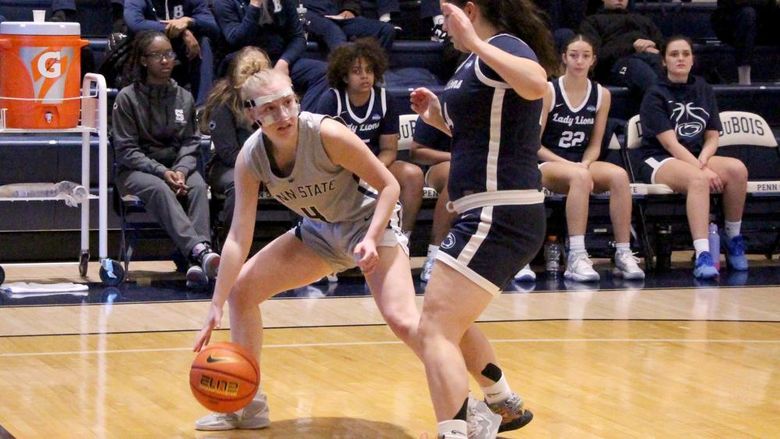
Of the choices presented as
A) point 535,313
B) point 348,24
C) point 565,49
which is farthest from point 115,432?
point 348,24

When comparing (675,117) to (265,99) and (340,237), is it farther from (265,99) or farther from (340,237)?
(265,99)

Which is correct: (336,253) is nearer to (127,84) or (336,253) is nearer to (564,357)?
(564,357)

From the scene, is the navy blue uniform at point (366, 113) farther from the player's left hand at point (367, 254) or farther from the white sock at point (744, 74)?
the player's left hand at point (367, 254)

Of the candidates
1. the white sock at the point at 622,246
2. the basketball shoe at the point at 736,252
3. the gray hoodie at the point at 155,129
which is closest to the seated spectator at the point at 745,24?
the basketball shoe at the point at 736,252

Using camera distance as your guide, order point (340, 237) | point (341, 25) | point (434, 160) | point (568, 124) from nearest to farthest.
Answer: point (340, 237), point (434, 160), point (568, 124), point (341, 25)

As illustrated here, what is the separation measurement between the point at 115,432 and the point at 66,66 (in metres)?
3.81

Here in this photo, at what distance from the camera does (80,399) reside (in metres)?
4.98

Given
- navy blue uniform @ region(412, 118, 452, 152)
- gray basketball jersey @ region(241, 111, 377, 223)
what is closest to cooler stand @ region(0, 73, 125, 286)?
navy blue uniform @ region(412, 118, 452, 152)

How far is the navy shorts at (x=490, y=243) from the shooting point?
3.92 meters

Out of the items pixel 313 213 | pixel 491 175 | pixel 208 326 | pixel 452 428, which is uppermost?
pixel 491 175

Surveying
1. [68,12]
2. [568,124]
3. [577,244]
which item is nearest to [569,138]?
[568,124]

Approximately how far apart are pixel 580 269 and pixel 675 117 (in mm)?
1492

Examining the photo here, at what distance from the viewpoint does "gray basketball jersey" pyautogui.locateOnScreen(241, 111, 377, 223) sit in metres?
4.40

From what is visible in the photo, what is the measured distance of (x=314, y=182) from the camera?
14.5ft
